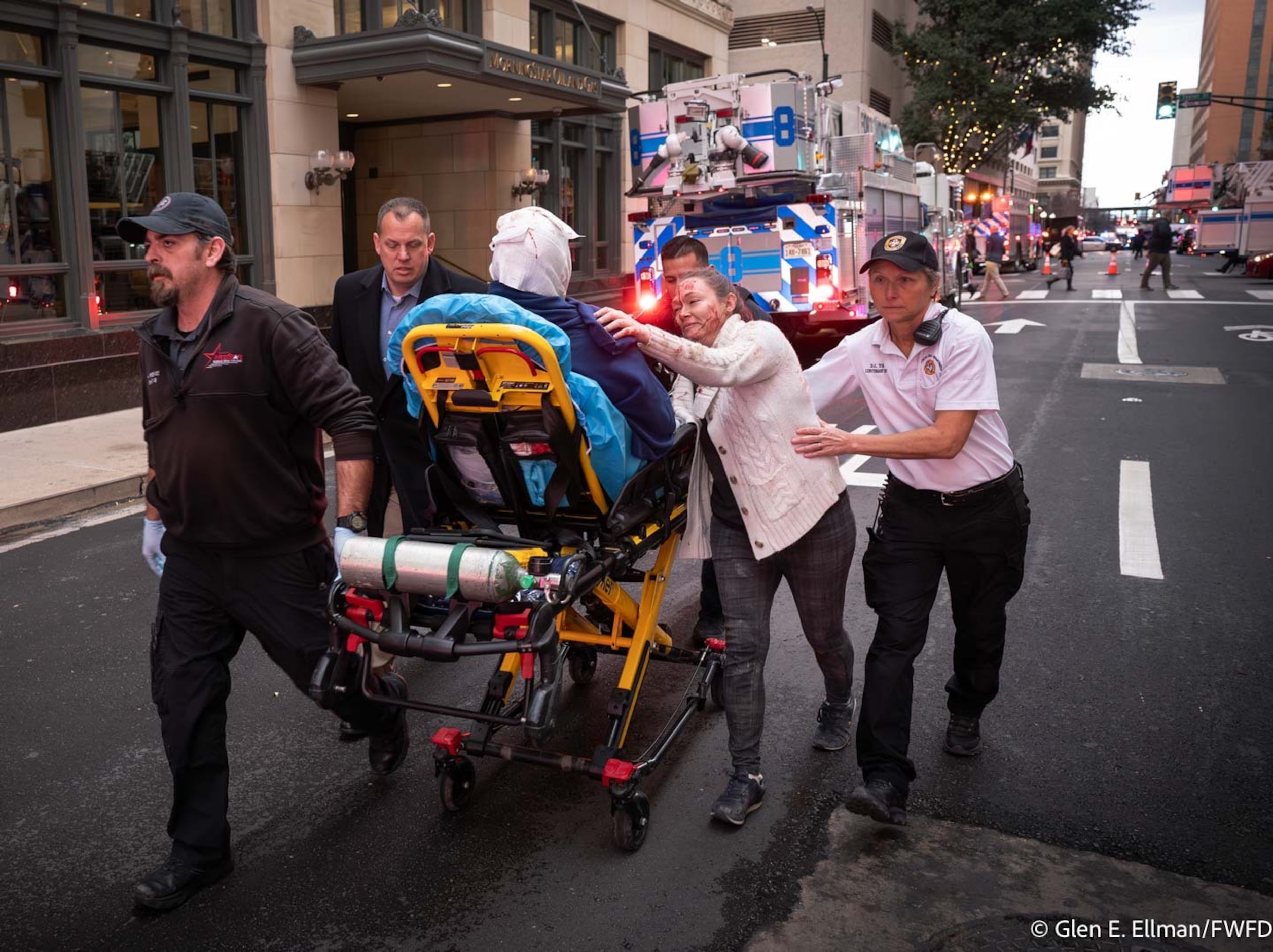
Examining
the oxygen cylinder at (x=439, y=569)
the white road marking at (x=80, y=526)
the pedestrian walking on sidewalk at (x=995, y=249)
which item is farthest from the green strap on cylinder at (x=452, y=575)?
the pedestrian walking on sidewalk at (x=995, y=249)

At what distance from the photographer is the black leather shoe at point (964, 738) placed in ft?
14.1

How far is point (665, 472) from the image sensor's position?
399 centimetres

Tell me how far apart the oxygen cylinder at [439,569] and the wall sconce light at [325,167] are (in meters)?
12.9

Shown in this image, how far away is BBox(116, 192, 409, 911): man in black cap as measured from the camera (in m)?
3.34

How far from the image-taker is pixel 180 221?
3.32 m

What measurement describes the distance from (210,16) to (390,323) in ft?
37.0

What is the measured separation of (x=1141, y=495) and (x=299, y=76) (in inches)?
457

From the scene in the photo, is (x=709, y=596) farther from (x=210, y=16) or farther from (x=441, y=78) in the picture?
(x=210, y=16)

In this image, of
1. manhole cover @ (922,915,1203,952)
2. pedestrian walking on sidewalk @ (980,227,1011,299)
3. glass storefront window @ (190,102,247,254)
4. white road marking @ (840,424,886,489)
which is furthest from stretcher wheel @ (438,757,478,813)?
pedestrian walking on sidewalk @ (980,227,1011,299)

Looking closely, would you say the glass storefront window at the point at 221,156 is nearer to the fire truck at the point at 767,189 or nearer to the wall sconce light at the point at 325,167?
the wall sconce light at the point at 325,167

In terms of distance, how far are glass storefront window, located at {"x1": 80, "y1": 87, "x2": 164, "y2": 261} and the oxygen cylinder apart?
417 inches

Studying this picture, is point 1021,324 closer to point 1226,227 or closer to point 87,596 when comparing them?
point 87,596

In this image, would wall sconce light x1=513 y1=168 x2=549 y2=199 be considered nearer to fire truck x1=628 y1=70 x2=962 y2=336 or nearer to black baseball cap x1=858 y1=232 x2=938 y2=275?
fire truck x1=628 y1=70 x2=962 y2=336

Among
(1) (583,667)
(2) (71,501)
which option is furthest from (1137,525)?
(2) (71,501)
